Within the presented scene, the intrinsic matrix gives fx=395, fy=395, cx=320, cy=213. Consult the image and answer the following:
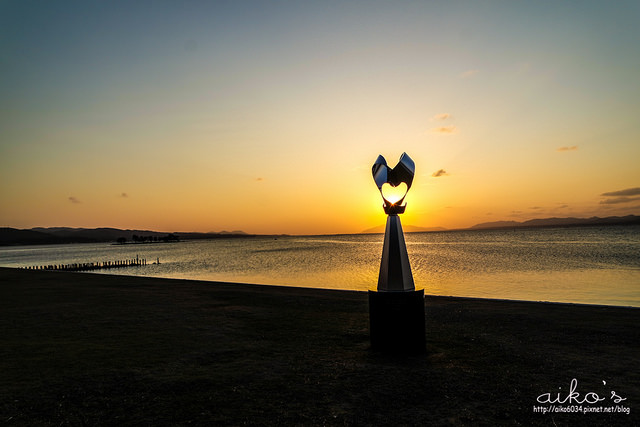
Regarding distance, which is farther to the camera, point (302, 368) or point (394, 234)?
point (394, 234)

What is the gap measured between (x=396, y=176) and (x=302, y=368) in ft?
13.8

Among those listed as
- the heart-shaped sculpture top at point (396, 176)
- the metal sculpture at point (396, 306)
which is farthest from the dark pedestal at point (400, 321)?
the heart-shaped sculpture top at point (396, 176)

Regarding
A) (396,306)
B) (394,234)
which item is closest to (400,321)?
(396,306)

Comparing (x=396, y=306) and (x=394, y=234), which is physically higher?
(x=394, y=234)

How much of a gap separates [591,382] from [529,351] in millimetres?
1771

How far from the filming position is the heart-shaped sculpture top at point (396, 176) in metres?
8.24

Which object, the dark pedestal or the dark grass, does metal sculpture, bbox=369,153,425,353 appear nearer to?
the dark pedestal

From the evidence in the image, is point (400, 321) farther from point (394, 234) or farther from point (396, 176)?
point (396, 176)

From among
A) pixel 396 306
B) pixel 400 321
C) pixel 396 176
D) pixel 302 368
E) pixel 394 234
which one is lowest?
pixel 302 368

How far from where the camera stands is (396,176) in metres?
8.26

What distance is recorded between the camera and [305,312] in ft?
42.0

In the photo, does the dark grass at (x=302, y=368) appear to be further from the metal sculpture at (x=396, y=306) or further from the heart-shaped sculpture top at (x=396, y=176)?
the heart-shaped sculpture top at (x=396, y=176)

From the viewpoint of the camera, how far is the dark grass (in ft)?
17.3

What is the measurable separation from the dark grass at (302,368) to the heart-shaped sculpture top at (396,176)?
9.87 ft
